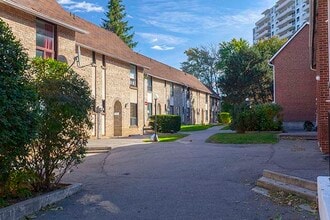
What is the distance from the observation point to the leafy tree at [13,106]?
589 centimetres

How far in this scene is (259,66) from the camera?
44031mm

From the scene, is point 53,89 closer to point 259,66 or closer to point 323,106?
point 323,106

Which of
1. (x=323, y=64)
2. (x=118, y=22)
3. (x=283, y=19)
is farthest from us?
(x=283, y=19)

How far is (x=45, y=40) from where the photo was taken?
61.3 feet

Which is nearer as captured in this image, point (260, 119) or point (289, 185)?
point (289, 185)

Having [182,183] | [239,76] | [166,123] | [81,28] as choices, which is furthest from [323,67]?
[239,76]

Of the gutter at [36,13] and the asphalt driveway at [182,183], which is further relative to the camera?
the gutter at [36,13]

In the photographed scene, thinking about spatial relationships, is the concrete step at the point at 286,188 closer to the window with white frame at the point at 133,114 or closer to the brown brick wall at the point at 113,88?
the brown brick wall at the point at 113,88

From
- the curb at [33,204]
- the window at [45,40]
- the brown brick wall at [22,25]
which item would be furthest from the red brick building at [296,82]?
the curb at [33,204]

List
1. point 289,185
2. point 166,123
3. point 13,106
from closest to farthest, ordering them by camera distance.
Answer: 1. point 13,106
2. point 289,185
3. point 166,123

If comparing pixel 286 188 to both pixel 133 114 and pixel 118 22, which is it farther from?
pixel 118 22

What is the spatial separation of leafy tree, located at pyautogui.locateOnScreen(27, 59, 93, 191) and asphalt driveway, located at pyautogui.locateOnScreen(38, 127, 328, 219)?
819 mm

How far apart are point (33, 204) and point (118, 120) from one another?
22506 millimetres

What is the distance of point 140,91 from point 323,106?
71.7 feet
